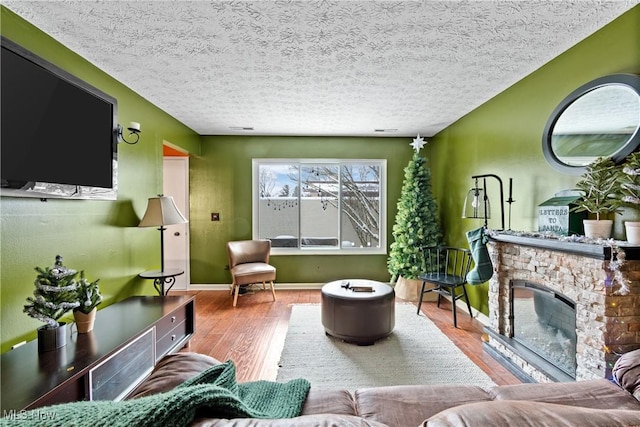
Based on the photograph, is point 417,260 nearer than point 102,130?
No

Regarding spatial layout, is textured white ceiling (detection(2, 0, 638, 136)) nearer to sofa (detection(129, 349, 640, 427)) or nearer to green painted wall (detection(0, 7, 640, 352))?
green painted wall (detection(0, 7, 640, 352))

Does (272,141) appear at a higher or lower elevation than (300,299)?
higher

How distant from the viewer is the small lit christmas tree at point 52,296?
1629 mm

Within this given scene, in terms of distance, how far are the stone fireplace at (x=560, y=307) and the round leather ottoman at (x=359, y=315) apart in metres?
0.96

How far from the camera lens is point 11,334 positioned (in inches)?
69.5

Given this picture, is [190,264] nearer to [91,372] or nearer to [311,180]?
[311,180]

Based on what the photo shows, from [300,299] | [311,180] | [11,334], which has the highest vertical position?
[311,180]

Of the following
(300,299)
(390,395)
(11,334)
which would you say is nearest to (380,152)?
(300,299)

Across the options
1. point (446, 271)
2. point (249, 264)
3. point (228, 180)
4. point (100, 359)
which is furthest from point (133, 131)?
point (446, 271)

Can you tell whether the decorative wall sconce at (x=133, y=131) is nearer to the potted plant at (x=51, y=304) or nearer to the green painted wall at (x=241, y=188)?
the potted plant at (x=51, y=304)

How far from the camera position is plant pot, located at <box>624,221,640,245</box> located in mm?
1670

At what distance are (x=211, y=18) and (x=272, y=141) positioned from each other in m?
3.05

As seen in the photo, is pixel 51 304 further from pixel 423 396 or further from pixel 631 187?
pixel 631 187

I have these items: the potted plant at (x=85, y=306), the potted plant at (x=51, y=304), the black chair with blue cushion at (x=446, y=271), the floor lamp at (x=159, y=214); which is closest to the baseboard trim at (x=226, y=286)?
Answer: the black chair with blue cushion at (x=446, y=271)
